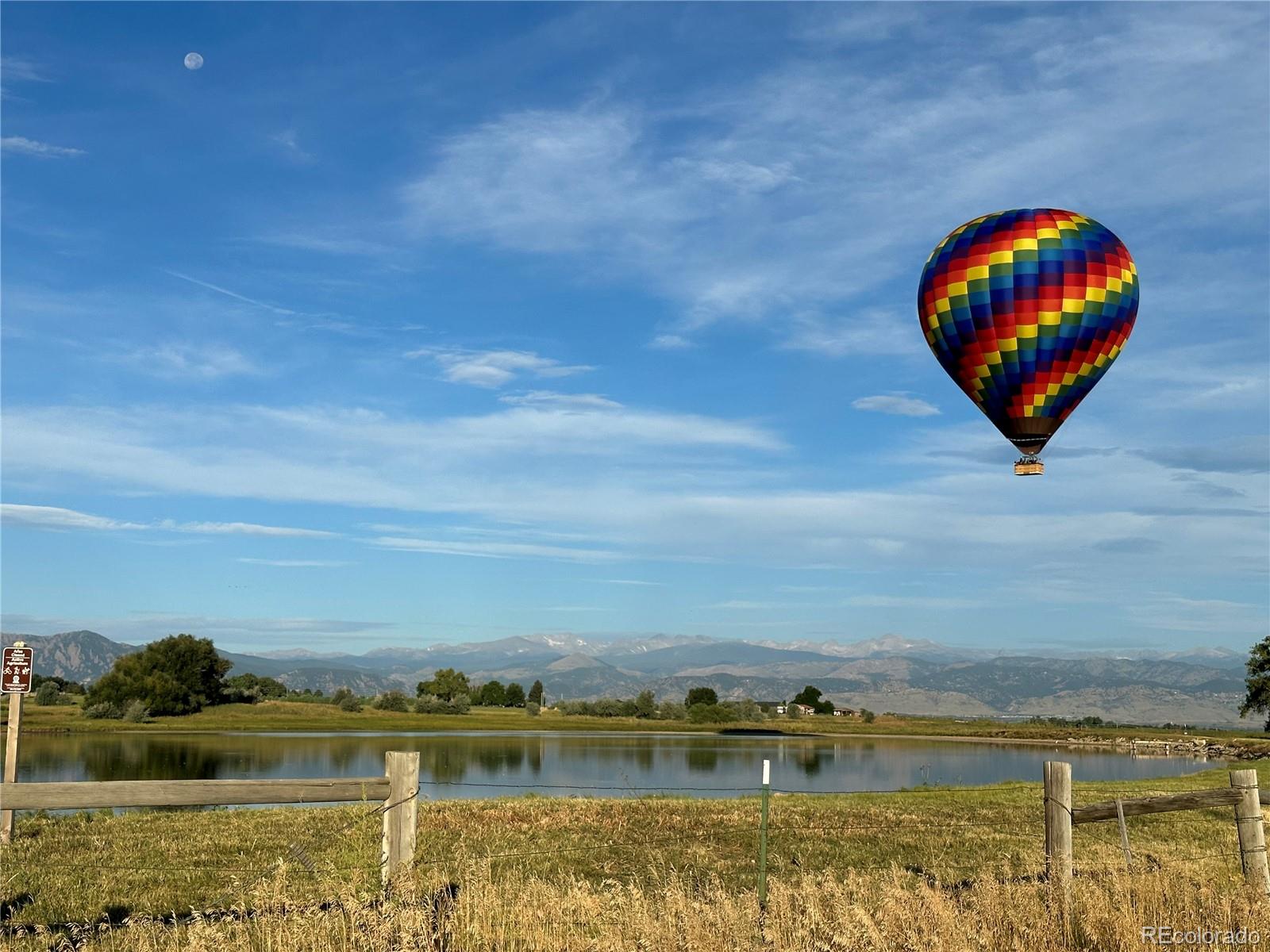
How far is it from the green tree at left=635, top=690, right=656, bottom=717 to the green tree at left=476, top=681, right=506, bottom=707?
99.5ft

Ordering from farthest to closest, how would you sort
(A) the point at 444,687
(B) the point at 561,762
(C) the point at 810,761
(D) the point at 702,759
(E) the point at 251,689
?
(A) the point at 444,687
(E) the point at 251,689
(C) the point at 810,761
(D) the point at 702,759
(B) the point at 561,762

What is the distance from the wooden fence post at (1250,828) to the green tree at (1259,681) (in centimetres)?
8657

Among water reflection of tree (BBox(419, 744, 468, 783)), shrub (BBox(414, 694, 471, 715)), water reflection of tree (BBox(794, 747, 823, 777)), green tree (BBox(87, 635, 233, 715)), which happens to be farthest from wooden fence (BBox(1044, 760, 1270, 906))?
shrub (BBox(414, 694, 471, 715))

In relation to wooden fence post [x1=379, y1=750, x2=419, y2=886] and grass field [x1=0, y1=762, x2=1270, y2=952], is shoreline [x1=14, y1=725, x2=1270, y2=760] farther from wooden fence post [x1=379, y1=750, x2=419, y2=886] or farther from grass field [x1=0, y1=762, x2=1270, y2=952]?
wooden fence post [x1=379, y1=750, x2=419, y2=886]

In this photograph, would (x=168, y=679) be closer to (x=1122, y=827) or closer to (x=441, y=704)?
(x=441, y=704)

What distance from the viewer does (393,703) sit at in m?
157

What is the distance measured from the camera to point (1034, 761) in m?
78.1

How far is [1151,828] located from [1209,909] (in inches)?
512

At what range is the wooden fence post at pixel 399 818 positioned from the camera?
→ 10.3 meters

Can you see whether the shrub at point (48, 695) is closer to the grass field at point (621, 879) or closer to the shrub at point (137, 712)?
the shrub at point (137, 712)

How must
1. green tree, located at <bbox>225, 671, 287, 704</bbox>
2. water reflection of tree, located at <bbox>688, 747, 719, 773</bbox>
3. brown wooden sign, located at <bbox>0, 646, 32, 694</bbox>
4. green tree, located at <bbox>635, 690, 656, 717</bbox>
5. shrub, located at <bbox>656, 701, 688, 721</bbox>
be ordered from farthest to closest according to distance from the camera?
green tree, located at <bbox>635, 690, 656, 717</bbox> < shrub, located at <bbox>656, 701, 688, 721</bbox> < green tree, located at <bbox>225, 671, 287, 704</bbox> < water reflection of tree, located at <bbox>688, 747, 719, 773</bbox> < brown wooden sign, located at <bbox>0, 646, 32, 694</bbox>

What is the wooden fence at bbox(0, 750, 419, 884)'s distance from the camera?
9094 millimetres

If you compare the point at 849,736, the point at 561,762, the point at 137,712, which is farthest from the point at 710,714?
the point at 561,762

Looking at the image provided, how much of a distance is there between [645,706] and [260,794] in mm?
162732
